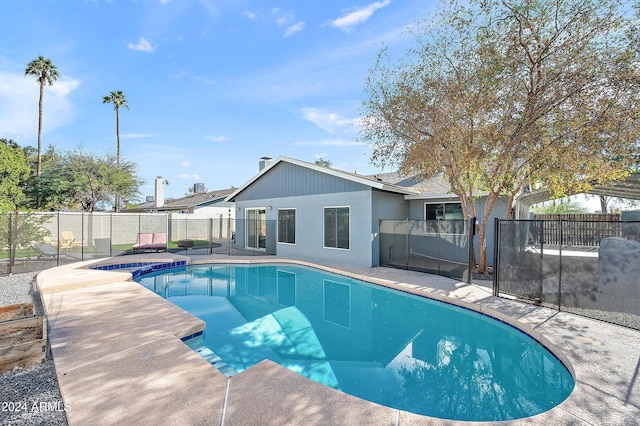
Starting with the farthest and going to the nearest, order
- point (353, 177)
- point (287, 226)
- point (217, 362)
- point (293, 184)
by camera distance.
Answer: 1. point (287, 226)
2. point (293, 184)
3. point (353, 177)
4. point (217, 362)

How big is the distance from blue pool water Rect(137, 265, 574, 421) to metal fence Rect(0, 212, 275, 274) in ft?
18.7

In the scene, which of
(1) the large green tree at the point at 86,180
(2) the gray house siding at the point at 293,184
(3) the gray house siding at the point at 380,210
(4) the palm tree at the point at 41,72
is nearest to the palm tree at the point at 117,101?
(4) the palm tree at the point at 41,72

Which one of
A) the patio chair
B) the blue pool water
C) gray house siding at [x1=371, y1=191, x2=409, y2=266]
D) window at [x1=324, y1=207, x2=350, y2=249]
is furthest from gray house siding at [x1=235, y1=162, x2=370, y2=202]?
the patio chair

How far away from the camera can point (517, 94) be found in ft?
22.4

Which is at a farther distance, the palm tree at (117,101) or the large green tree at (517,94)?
the palm tree at (117,101)

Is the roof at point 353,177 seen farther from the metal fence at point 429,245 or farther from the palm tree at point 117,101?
the palm tree at point 117,101

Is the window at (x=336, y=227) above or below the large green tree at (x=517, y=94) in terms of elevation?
below

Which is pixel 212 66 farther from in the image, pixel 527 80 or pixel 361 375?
pixel 361 375

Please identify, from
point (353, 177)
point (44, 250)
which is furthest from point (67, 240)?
point (353, 177)

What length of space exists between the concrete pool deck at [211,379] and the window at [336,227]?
5929 millimetres

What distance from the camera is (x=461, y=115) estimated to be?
7.36m

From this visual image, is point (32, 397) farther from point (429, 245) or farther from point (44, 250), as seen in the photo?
point (44, 250)

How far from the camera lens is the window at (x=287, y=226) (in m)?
12.9

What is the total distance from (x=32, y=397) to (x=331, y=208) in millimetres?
9339
